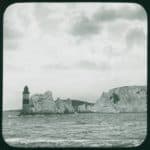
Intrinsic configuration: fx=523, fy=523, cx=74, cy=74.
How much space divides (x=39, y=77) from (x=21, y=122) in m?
3.97

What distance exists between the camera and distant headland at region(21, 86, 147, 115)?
139ft

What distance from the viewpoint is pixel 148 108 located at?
275 centimetres

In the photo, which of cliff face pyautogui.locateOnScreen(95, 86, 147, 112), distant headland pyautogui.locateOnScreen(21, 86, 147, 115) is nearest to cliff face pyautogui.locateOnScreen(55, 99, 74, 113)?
distant headland pyautogui.locateOnScreen(21, 86, 147, 115)

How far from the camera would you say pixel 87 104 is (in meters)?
47.8

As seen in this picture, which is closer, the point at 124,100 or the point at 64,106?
the point at 64,106

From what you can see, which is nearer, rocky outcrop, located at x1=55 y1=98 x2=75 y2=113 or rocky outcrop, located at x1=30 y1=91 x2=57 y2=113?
rocky outcrop, located at x1=30 y1=91 x2=57 y2=113

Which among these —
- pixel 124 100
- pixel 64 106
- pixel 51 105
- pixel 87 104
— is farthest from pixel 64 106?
pixel 124 100

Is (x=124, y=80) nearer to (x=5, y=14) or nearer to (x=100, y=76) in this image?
(x=100, y=76)

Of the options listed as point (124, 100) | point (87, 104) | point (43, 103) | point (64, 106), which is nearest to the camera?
point (43, 103)

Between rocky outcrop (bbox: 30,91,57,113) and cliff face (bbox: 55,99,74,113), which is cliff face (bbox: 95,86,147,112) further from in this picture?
rocky outcrop (bbox: 30,91,57,113)

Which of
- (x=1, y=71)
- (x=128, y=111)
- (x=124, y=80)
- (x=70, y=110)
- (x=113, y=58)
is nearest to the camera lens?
(x=1, y=71)

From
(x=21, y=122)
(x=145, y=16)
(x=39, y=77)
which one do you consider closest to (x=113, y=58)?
(x=39, y=77)

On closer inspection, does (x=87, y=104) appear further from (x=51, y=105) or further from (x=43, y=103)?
(x=43, y=103)

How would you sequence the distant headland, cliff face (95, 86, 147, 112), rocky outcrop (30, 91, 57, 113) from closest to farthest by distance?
rocky outcrop (30, 91, 57, 113)
the distant headland
cliff face (95, 86, 147, 112)
